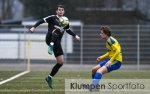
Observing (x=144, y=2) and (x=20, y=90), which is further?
(x=144, y=2)

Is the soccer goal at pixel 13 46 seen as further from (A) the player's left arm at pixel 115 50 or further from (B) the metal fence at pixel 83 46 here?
(A) the player's left arm at pixel 115 50

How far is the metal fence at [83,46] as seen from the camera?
31797mm

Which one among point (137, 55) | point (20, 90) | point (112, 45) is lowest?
point (137, 55)

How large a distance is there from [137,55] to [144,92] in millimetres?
18234

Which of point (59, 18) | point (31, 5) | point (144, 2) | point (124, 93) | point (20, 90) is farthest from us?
point (144, 2)

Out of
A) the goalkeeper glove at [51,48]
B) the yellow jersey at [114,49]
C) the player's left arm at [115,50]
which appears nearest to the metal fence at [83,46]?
the goalkeeper glove at [51,48]

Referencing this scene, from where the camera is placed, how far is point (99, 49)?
32750 mm

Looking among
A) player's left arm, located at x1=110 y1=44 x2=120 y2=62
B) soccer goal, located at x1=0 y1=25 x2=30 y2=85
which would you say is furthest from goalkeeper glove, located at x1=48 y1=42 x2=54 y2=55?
soccer goal, located at x1=0 y1=25 x2=30 y2=85

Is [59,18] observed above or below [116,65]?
above

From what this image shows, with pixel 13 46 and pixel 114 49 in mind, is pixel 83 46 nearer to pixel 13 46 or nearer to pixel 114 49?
pixel 13 46

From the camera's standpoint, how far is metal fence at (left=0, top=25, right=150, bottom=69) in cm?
3180

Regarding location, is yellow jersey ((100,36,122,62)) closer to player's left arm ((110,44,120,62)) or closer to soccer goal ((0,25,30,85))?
player's left arm ((110,44,120,62))

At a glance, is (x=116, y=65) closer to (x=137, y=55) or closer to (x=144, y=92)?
(x=144, y=92)

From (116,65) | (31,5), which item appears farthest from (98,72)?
(31,5)
